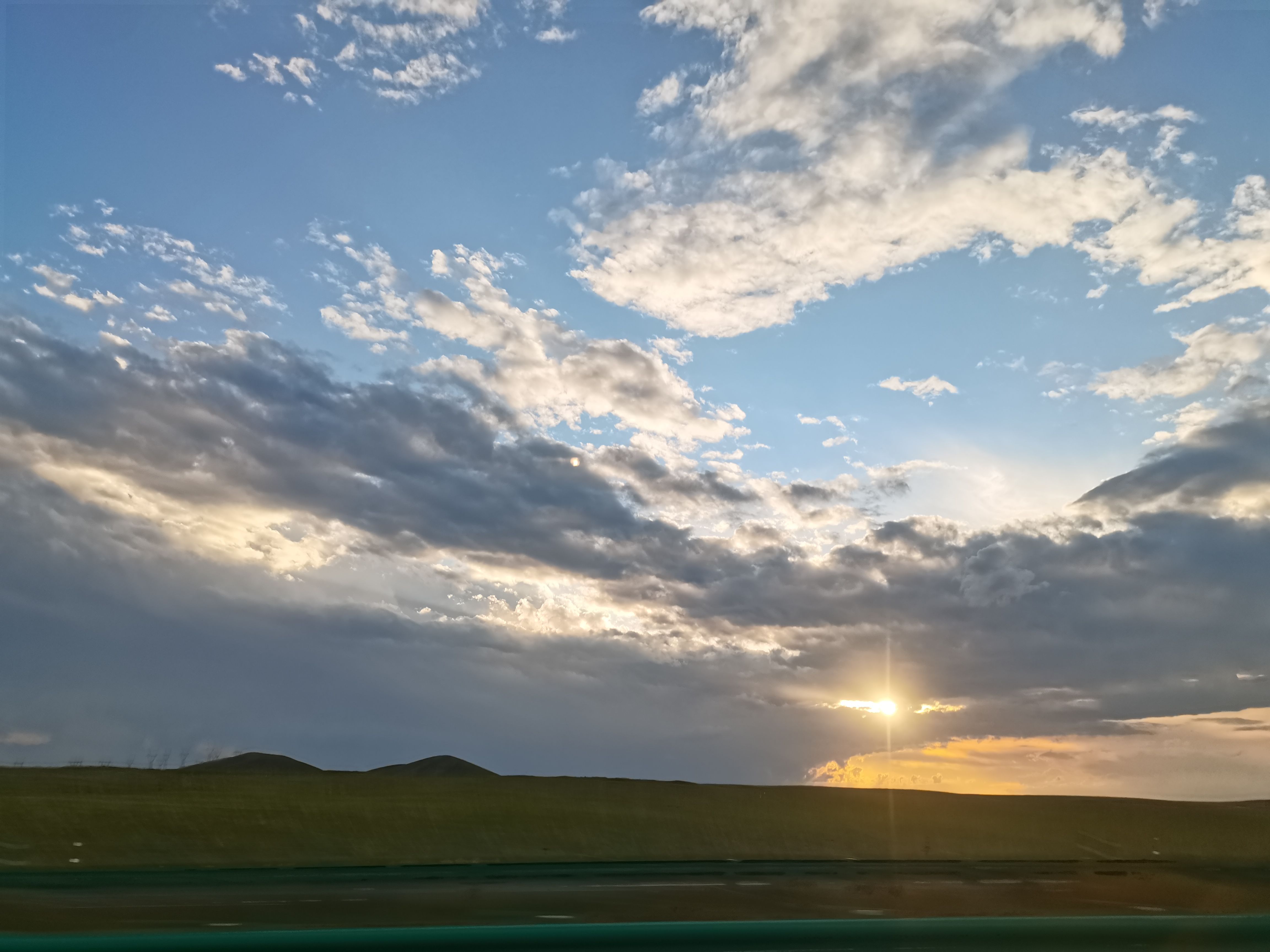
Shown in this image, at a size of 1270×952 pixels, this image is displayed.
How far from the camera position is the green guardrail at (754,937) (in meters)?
Result: 7.50

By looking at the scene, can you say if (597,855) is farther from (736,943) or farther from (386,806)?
(736,943)

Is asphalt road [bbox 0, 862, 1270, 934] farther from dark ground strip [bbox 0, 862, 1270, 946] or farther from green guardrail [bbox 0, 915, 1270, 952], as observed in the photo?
green guardrail [bbox 0, 915, 1270, 952]

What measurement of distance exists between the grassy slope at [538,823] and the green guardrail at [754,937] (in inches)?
1595

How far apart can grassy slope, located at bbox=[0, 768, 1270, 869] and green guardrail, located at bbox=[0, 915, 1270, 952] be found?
40.5 metres

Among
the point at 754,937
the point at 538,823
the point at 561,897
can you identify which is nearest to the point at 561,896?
the point at 561,897

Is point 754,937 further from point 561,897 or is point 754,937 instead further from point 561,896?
point 561,896

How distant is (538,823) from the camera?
73250mm

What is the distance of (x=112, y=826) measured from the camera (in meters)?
53.9

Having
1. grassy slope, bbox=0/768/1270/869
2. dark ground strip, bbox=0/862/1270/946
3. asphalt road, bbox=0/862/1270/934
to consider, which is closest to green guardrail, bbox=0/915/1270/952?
asphalt road, bbox=0/862/1270/934

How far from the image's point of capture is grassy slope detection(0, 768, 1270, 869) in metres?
53.2

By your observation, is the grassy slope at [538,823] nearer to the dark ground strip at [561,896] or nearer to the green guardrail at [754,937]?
the dark ground strip at [561,896]

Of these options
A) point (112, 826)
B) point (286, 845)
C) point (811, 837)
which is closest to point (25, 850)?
point (112, 826)

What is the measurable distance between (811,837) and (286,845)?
138 feet

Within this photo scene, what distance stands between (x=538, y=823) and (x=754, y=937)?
68.0m
